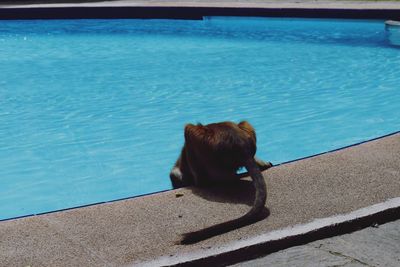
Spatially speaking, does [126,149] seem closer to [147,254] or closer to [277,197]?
[277,197]

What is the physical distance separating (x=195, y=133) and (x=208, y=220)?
0.76m

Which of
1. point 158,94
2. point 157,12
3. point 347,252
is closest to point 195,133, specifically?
point 347,252

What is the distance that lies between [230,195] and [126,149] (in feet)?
11.5

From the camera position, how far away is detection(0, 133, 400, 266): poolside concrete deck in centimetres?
370

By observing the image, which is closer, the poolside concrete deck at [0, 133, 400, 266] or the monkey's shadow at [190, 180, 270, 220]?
the poolside concrete deck at [0, 133, 400, 266]

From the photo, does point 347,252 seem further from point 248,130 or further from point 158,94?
point 158,94

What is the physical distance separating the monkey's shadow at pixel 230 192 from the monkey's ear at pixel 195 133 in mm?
333

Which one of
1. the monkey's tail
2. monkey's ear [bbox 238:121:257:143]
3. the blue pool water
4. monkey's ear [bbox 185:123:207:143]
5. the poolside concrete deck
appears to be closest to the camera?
the poolside concrete deck

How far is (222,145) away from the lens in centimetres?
454

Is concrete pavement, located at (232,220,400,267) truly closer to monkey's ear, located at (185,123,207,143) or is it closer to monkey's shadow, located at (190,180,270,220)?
monkey's shadow, located at (190,180,270,220)

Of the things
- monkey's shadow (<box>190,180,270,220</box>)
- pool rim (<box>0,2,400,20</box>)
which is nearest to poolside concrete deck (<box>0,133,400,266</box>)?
monkey's shadow (<box>190,180,270,220</box>)

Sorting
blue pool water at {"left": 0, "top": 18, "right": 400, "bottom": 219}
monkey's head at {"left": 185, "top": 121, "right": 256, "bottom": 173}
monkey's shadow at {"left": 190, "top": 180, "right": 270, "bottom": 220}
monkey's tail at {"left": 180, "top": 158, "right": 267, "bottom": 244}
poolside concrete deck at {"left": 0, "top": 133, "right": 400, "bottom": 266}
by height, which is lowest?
blue pool water at {"left": 0, "top": 18, "right": 400, "bottom": 219}

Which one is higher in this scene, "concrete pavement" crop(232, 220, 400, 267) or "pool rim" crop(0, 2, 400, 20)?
"concrete pavement" crop(232, 220, 400, 267)

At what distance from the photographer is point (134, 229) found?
4.01 meters
